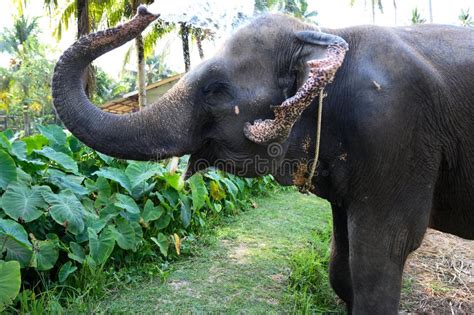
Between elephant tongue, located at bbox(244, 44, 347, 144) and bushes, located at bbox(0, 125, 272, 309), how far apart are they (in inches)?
64.7

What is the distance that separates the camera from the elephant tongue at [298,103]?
2188 mm

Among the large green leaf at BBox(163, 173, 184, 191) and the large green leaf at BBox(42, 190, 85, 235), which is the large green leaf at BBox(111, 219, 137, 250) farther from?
the large green leaf at BBox(163, 173, 184, 191)

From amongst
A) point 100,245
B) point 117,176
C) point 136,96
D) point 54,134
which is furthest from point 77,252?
point 136,96

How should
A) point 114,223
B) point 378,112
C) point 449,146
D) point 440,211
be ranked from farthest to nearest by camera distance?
point 114,223 < point 440,211 < point 449,146 < point 378,112

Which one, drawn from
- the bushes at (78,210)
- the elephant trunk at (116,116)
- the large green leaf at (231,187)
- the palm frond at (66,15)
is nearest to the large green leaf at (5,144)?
the bushes at (78,210)

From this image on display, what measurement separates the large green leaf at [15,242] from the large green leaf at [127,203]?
105cm

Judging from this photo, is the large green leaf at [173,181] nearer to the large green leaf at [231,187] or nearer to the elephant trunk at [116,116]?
the large green leaf at [231,187]

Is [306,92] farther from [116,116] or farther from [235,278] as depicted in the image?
[235,278]

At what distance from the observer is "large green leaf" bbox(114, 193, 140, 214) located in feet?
14.2

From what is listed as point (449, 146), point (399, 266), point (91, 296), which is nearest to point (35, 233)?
point (91, 296)

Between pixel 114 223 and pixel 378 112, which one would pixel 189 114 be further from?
pixel 114 223

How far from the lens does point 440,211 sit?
2.69 meters

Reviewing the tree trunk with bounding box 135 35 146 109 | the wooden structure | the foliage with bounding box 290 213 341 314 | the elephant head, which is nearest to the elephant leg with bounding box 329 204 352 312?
the foliage with bounding box 290 213 341 314

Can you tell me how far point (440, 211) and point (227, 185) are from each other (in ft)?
14.5
